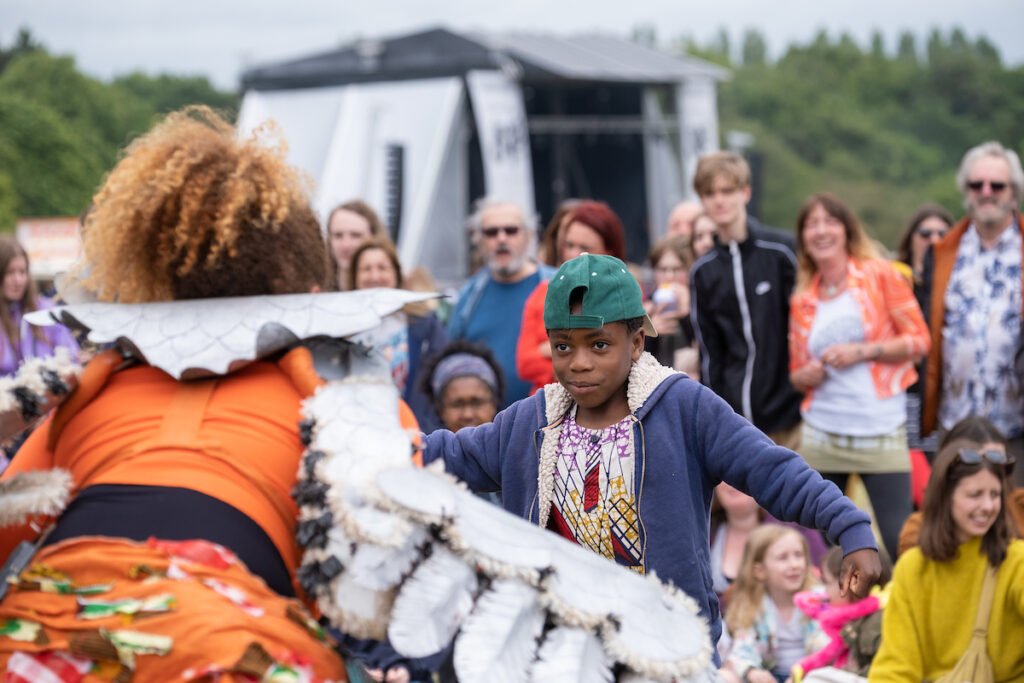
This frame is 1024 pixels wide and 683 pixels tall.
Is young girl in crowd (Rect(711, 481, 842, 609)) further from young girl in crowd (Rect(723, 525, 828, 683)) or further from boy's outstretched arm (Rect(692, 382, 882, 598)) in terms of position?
boy's outstretched arm (Rect(692, 382, 882, 598))

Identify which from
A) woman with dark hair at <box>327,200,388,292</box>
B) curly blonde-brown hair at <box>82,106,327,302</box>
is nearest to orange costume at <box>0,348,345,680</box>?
curly blonde-brown hair at <box>82,106,327,302</box>

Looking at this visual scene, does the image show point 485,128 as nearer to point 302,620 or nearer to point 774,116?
point 302,620

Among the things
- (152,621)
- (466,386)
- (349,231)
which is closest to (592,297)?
(152,621)

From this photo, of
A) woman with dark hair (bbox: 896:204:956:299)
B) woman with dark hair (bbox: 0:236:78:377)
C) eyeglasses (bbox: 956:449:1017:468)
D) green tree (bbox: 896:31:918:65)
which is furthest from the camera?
green tree (bbox: 896:31:918:65)

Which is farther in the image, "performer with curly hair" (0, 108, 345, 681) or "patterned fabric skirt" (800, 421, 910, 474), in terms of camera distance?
"patterned fabric skirt" (800, 421, 910, 474)

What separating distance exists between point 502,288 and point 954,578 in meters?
2.40

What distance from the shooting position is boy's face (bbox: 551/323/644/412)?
313 centimetres

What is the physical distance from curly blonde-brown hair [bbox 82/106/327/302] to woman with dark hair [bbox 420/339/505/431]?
277 centimetres

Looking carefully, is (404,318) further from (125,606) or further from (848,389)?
(125,606)

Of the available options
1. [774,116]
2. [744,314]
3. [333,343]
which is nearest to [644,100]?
[744,314]

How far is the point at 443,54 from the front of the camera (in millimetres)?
19453

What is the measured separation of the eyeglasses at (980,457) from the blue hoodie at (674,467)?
173cm

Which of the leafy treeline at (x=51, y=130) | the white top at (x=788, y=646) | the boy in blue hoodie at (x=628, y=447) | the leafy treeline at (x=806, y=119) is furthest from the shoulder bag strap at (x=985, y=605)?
the leafy treeline at (x=806, y=119)

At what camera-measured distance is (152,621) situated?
7.61 feet
